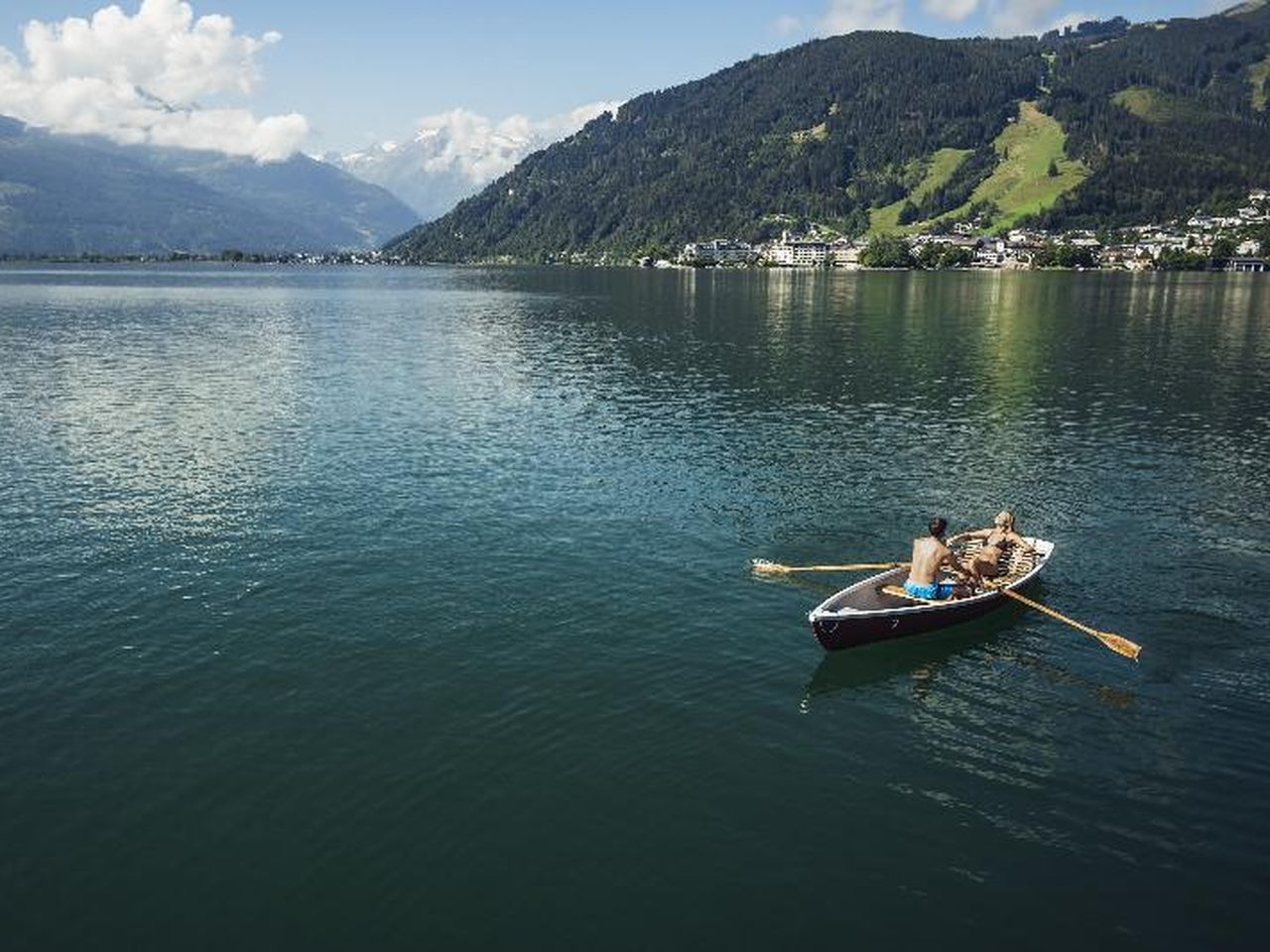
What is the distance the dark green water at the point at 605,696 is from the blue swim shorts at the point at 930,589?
1.95 m

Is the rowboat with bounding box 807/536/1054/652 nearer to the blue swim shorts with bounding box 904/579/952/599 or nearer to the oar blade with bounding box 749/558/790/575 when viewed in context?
the blue swim shorts with bounding box 904/579/952/599

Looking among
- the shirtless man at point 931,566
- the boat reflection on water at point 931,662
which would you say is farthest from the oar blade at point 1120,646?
the shirtless man at point 931,566

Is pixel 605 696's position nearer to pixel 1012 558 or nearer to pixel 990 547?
pixel 990 547

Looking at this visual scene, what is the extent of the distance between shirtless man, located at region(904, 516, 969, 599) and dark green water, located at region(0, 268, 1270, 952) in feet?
6.94

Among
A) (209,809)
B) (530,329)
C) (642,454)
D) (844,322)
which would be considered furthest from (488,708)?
(844,322)

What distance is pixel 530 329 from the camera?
147125 mm

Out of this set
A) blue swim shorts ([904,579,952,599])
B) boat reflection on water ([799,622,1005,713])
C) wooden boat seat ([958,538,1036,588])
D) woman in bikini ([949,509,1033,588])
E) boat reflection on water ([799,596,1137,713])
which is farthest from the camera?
wooden boat seat ([958,538,1036,588])

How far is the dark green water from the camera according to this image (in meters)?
21.5

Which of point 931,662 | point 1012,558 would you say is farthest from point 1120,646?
point 1012,558

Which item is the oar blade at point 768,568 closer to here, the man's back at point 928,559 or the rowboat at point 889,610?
the rowboat at point 889,610

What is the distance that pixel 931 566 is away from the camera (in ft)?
114

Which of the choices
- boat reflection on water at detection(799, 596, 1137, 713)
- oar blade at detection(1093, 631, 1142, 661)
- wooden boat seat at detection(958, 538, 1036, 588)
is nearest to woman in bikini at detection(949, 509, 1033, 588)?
wooden boat seat at detection(958, 538, 1036, 588)

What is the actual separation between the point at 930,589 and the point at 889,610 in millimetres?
2260

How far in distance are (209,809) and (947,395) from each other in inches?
2791
